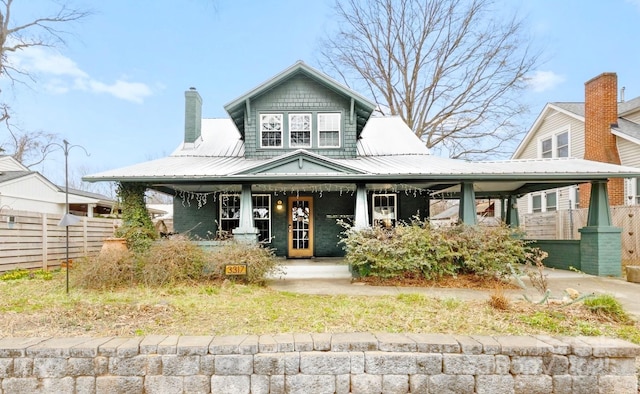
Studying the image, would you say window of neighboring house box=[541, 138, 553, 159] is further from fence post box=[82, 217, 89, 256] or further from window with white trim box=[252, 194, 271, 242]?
fence post box=[82, 217, 89, 256]

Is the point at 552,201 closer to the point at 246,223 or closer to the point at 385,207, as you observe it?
the point at 385,207

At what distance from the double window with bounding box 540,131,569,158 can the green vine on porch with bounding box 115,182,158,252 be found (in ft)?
54.2

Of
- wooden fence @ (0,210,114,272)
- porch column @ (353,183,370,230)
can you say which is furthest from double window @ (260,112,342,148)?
wooden fence @ (0,210,114,272)

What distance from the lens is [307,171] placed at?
28.3ft

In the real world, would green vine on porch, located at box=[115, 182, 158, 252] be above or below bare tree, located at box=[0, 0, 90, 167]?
below

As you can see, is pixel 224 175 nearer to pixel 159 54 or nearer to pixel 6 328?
pixel 6 328

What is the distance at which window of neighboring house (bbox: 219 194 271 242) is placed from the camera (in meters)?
11.2

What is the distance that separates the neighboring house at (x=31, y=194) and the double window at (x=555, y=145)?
2118cm

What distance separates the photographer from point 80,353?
3176mm

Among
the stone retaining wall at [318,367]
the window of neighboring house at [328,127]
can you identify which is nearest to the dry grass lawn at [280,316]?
the stone retaining wall at [318,367]

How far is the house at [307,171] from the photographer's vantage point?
8.44 meters

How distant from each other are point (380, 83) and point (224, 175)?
14.6 metres

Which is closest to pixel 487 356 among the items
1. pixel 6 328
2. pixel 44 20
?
pixel 6 328

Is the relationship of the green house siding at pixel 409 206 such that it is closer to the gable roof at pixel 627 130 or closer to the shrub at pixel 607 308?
the shrub at pixel 607 308
